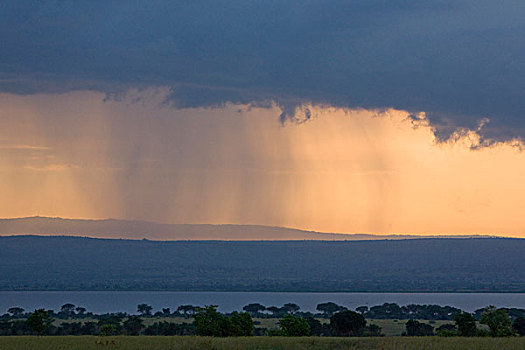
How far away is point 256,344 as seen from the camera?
46.6 meters

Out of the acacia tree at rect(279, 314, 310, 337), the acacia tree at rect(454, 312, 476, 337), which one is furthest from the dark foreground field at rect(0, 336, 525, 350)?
the acacia tree at rect(454, 312, 476, 337)

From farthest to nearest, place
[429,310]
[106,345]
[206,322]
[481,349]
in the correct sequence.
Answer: [429,310] → [206,322] → [106,345] → [481,349]

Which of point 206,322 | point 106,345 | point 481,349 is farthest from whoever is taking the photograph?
point 206,322

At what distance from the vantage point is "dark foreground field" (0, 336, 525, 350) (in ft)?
148

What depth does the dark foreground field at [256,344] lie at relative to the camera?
45.2 m

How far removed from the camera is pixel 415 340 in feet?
162

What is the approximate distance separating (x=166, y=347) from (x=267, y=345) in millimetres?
5588

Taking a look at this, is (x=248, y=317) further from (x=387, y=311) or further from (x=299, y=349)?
(x=387, y=311)

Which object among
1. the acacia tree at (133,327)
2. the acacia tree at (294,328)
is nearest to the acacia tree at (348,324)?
the acacia tree at (294,328)

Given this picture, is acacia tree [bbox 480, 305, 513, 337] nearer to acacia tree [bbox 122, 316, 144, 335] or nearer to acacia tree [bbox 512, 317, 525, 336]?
acacia tree [bbox 512, 317, 525, 336]

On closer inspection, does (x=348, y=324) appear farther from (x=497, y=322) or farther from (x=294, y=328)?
(x=497, y=322)

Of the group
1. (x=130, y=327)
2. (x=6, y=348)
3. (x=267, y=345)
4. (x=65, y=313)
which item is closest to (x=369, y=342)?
(x=267, y=345)

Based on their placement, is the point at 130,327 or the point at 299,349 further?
the point at 130,327

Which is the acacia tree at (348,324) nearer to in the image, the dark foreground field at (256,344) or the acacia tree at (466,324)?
the acacia tree at (466,324)
